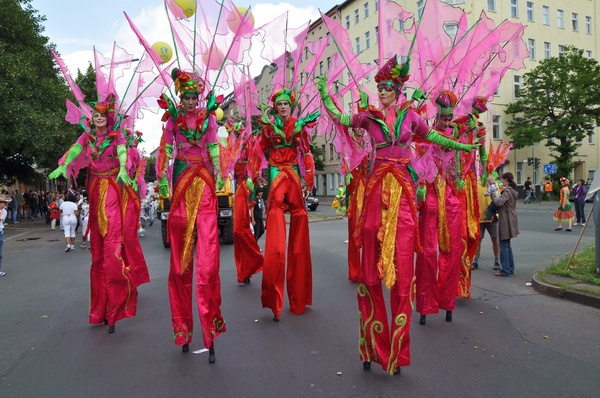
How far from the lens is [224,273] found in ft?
27.6

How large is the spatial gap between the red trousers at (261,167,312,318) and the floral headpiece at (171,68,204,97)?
157cm

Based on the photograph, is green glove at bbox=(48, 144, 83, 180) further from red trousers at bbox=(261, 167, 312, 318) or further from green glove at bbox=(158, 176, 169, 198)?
red trousers at bbox=(261, 167, 312, 318)

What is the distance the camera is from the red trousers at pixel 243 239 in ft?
23.6

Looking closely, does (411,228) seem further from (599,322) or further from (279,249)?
(599,322)

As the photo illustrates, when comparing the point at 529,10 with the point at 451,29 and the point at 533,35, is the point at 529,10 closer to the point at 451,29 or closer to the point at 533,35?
the point at 533,35

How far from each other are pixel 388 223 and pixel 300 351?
4.95 ft

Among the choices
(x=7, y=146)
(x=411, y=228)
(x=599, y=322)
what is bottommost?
(x=599, y=322)

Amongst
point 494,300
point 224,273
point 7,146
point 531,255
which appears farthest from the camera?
point 7,146

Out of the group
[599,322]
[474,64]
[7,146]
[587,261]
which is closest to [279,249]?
[474,64]

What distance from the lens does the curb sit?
5699mm

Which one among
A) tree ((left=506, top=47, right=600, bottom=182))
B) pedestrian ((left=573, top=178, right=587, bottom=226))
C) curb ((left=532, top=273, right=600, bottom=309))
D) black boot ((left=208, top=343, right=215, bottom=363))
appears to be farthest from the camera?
tree ((left=506, top=47, right=600, bottom=182))

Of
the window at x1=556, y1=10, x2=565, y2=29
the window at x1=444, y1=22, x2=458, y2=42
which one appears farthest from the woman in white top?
the window at x1=556, y1=10, x2=565, y2=29

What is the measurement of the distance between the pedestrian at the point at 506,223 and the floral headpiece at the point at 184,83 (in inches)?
204

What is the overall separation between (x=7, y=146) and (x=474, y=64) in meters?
22.9
